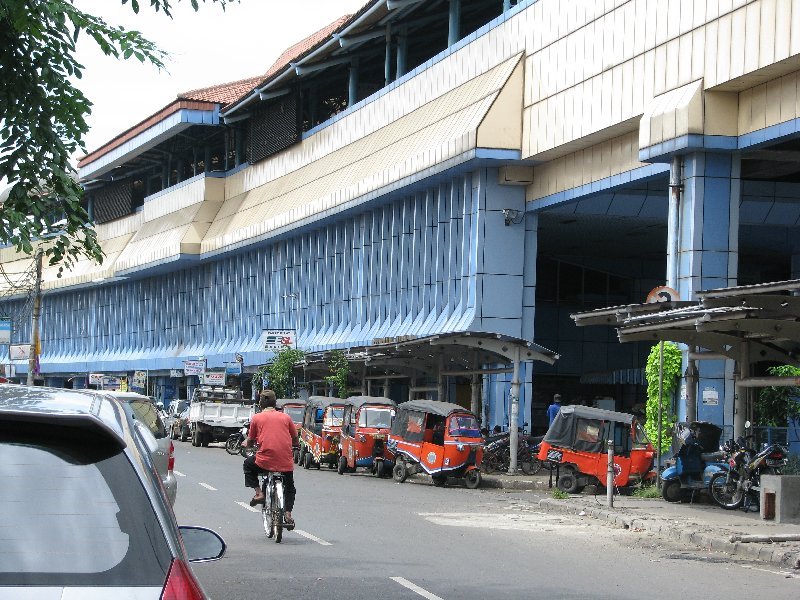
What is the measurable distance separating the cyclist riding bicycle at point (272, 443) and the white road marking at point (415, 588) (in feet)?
10.1

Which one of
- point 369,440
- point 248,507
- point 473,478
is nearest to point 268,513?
point 248,507

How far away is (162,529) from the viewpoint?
13.6 ft

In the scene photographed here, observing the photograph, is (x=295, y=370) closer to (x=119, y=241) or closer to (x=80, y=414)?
(x=119, y=241)

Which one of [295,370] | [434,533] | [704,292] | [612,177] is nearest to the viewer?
[434,533]

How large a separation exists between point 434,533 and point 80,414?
555 inches

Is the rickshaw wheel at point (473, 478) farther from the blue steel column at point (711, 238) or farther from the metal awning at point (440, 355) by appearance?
the blue steel column at point (711, 238)

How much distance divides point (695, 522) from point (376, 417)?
45.1ft

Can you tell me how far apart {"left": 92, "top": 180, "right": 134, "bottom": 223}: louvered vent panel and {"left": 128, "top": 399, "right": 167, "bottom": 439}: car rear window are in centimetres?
6774

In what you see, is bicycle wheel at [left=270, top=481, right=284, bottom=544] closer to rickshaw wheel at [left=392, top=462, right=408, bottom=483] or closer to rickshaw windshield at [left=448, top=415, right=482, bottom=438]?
rickshaw windshield at [left=448, top=415, right=482, bottom=438]

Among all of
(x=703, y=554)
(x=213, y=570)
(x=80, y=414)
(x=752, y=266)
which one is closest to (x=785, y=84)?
(x=703, y=554)

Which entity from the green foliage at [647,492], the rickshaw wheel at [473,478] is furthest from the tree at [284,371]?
the green foliage at [647,492]

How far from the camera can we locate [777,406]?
84.6 feet

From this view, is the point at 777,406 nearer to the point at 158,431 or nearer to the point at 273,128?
the point at 158,431

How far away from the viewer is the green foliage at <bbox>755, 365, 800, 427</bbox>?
25594 mm
